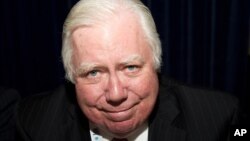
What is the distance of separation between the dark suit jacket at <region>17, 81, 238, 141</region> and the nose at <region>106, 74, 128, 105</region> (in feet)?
1.20

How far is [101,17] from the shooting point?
4.40 feet

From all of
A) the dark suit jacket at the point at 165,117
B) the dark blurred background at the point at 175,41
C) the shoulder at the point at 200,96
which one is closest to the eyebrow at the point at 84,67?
the dark suit jacket at the point at 165,117

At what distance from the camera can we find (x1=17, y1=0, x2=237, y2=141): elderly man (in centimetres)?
133

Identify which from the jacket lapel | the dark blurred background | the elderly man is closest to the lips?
the elderly man

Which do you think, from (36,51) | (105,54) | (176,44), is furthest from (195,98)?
(36,51)

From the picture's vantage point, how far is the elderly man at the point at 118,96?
133cm

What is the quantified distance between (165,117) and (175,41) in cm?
106

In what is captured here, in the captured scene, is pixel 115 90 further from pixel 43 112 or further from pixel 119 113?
pixel 43 112

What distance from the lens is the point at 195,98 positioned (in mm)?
1699

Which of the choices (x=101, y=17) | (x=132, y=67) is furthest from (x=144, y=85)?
(x=101, y=17)

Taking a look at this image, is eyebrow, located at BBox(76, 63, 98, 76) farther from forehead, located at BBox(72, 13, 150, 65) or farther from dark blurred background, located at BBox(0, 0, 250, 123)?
dark blurred background, located at BBox(0, 0, 250, 123)

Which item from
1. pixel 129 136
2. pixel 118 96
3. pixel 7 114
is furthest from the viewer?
pixel 7 114

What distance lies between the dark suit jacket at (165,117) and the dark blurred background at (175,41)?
91 centimetres

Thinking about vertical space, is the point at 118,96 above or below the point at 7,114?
A: above
